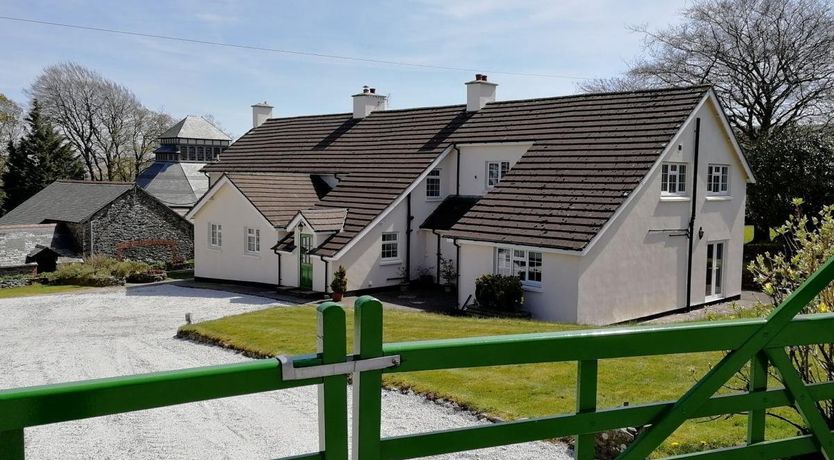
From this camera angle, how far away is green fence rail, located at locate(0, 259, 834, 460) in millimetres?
2182

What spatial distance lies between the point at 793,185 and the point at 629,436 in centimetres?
2712

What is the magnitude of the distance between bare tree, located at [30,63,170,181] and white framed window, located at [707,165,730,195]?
5643 centimetres

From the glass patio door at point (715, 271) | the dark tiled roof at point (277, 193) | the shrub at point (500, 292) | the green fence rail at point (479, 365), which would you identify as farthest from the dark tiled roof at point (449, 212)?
the green fence rail at point (479, 365)

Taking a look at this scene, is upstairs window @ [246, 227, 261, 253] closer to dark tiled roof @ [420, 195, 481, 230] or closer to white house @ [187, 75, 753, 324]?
white house @ [187, 75, 753, 324]

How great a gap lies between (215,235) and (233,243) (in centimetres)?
165

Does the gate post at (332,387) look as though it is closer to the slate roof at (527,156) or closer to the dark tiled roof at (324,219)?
the slate roof at (527,156)

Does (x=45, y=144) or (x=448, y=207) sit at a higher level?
(x=45, y=144)

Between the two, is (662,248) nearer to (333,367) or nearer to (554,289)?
(554,289)

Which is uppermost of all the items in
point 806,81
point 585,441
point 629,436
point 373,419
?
point 806,81

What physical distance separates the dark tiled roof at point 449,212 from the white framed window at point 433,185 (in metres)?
0.44

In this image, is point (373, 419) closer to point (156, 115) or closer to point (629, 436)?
point (629, 436)

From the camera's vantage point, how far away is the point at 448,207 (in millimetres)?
28531

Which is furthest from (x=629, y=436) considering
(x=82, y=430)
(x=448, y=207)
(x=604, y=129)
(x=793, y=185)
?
(x=793, y=185)

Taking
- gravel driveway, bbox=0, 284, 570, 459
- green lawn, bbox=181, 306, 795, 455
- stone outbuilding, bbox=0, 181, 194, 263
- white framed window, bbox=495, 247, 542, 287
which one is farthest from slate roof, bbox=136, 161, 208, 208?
green lawn, bbox=181, 306, 795, 455
